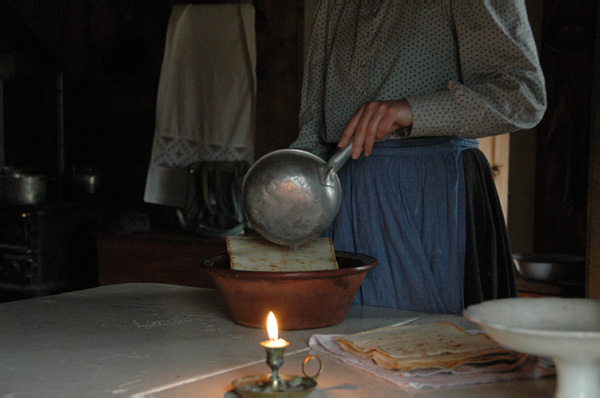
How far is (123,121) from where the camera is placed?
408 cm

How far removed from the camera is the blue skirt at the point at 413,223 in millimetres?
1502

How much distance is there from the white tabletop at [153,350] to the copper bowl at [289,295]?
0.02m

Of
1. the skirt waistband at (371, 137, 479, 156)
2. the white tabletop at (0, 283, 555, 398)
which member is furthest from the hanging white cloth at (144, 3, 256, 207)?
the white tabletop at (0, 283, 555, 398)

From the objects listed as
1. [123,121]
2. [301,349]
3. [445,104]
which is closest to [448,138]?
[445,104]

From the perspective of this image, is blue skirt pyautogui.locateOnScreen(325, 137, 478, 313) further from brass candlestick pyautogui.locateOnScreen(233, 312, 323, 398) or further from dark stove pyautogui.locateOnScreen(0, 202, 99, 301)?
dark stove pyautogui.locateOnScreen(0, 202, 99, 301)

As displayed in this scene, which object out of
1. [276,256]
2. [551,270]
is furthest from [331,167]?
[551,270]

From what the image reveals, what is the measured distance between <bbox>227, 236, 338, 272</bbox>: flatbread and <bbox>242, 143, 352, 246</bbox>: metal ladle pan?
5 centimetres

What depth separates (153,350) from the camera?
1.05 meters

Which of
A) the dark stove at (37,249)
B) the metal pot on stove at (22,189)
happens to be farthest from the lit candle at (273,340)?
the metal pot on stove at (22,189)

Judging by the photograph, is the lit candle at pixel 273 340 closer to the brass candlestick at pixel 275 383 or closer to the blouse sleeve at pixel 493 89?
the brass candlestick at pixel 275 383

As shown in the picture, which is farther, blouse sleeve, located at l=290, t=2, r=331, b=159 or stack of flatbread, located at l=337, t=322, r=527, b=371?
blouse sleeve, located at l=290, t=2, r=331, b=159

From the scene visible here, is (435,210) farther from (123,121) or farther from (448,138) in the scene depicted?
(123,121)

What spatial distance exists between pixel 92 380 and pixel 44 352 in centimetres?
18

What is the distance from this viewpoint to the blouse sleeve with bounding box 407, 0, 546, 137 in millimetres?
Answer: 1405
